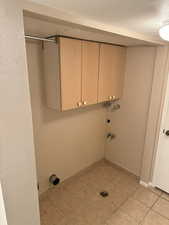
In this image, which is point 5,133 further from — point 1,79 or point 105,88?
point 105,88

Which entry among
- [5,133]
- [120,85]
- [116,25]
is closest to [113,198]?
[120,85]

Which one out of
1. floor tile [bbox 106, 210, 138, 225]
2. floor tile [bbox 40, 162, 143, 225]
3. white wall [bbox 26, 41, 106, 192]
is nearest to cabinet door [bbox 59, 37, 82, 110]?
white wall [bbox 26, 41, 106, 192]

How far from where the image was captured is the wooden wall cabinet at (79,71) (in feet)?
5.57

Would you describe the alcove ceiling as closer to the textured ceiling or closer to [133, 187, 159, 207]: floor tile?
the textured ceiling

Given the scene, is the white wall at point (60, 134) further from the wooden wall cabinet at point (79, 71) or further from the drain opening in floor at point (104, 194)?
the drain opening in floor at point (104, 194)

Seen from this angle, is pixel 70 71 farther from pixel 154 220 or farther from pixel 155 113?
pixel 154 220

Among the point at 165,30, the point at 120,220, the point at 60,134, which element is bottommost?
the point at 120,220

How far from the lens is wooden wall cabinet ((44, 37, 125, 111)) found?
1.70 meters

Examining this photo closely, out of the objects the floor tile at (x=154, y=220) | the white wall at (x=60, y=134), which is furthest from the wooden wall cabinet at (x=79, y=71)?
the floor tile at (x=154, y=220)

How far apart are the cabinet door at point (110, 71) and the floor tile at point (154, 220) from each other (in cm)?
165

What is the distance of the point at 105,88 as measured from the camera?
7.47 ft

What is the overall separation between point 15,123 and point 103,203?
1936 mm

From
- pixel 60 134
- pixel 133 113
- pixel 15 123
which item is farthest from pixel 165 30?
pixel 60 134

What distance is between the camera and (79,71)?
189 centimetres
